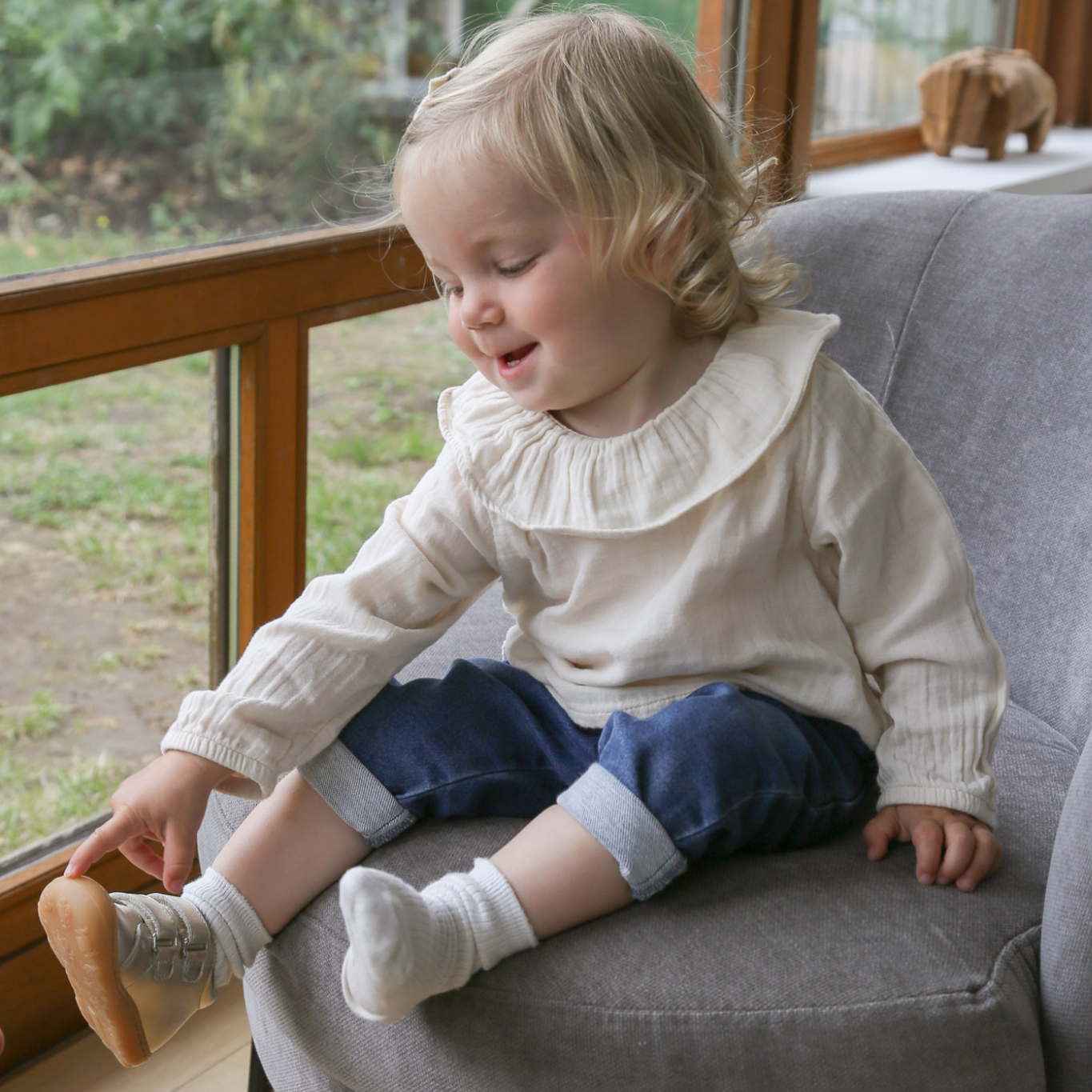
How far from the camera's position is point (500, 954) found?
803 mm

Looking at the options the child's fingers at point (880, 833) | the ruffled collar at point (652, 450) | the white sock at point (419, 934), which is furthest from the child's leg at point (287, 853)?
the child's fingers at point (880, 833)

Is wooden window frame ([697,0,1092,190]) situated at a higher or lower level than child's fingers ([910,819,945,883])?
higher

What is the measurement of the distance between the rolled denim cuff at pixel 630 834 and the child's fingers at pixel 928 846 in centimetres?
17

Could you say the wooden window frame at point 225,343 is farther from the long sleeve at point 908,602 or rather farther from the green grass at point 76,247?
the long sleeve at point 908,602

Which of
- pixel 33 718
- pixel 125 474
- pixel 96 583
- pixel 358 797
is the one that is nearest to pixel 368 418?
pixel 125 474

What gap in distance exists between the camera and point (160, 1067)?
1.31 m

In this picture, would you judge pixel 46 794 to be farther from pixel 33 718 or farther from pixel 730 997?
pixel 730 997

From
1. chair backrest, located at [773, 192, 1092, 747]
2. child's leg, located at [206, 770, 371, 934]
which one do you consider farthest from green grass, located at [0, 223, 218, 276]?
chair backrest, located at [773, 192, 1092, 747]

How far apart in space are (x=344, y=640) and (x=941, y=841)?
0.45 m

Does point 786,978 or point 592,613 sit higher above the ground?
point 592,613

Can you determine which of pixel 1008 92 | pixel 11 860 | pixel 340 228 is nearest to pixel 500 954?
pixel 11 860

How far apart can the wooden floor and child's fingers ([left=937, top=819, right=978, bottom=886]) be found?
770 mm

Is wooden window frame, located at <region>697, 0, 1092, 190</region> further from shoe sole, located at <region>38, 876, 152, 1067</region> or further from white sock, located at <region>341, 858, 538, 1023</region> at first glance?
shoe sole, located at <region>38, 876, 152, 1067</region>

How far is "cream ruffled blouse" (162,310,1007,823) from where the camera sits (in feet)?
3.05
